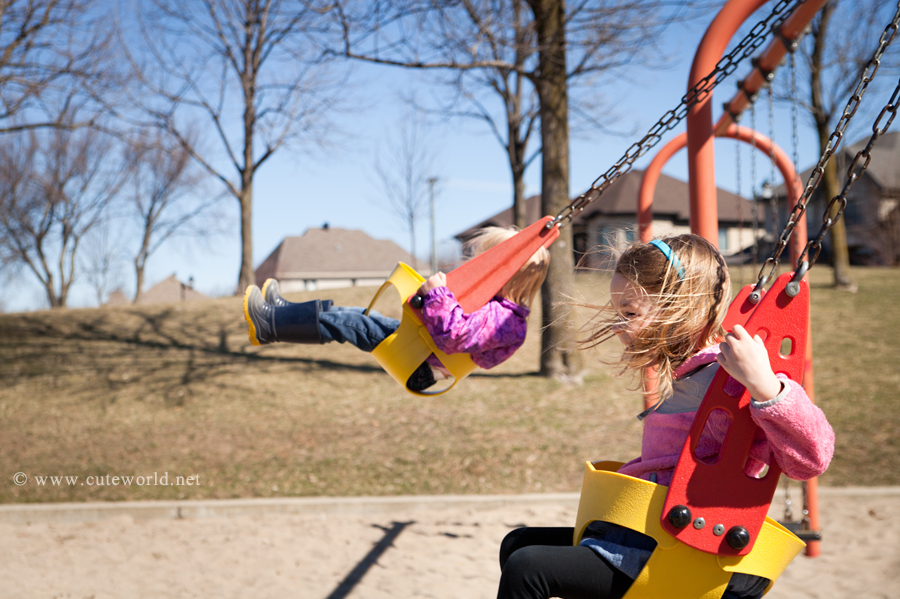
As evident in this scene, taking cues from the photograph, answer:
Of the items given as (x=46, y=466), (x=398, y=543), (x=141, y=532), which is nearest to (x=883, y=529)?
(x=398, y=543)

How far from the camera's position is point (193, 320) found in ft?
37.4

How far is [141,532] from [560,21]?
774 cm

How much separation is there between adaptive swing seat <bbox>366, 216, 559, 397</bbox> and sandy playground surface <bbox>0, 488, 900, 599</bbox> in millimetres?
1834

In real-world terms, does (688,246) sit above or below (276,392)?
above

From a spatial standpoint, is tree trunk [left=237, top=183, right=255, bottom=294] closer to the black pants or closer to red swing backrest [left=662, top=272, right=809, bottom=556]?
the black pants

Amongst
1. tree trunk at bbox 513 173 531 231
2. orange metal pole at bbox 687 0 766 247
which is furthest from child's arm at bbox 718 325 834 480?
tree trunk at bbox 513 173 531 231

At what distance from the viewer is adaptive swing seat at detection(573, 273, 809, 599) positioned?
5.16 feet

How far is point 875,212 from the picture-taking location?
3080 centimetres

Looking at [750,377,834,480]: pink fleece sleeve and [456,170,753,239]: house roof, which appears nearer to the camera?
[750,377,834,480]: pink fleece sleeve

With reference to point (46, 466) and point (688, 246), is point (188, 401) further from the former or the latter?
point (688, 246)

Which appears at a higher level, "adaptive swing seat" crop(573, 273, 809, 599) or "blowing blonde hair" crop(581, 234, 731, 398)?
"blowing blonde hair" crop(581, 234, 731, 398)

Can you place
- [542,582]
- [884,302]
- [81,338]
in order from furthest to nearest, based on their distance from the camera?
1. [884,302]
2. [81,338]
3. [542,582]

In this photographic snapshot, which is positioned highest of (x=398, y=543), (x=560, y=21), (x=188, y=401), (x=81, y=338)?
(x=560, y=21)

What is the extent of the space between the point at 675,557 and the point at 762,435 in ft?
1.31
